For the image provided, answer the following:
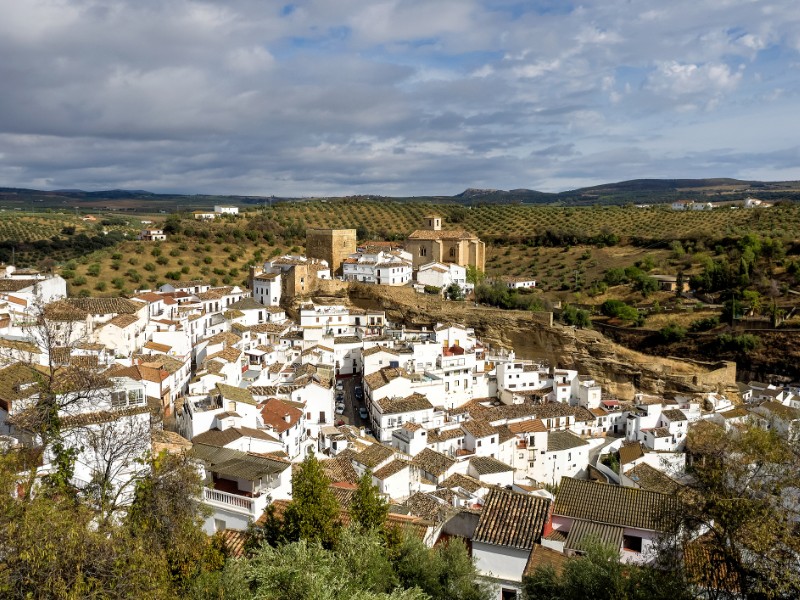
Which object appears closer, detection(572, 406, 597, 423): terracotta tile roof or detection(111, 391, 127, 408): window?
detection(111, 391, 127, 408): window

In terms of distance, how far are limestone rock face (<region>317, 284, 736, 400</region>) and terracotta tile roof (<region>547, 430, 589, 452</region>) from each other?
8.58 meters

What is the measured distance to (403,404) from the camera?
87.9ft

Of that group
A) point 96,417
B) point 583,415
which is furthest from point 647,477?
point 96,417

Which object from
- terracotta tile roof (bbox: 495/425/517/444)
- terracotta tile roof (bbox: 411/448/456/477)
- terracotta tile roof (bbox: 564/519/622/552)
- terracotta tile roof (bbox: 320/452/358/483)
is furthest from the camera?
terracotta tile roof (bbox: 495/425/517/444)

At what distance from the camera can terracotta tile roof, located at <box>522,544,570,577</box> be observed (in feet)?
30.0

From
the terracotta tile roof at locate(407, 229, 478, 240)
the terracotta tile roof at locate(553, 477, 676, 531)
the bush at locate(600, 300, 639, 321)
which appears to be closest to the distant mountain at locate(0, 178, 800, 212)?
the terracotta tile roof at locate(407, 229, 478, 240)

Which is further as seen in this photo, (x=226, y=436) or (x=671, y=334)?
(x=671, y=334)

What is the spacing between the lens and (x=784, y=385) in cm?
3759

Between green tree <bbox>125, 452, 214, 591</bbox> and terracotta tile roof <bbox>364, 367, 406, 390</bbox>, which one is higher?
green tree <bbox>125, 452, 214, 591</bbox>

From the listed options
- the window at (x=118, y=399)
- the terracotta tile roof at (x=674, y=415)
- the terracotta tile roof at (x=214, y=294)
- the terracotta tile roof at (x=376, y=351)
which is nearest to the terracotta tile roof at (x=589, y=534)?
the window at (x=118, y=399)

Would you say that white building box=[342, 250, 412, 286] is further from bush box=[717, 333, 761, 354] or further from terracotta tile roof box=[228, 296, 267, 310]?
→ bush box=[717, 333, 761, 354]

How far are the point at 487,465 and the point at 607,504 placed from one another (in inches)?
449

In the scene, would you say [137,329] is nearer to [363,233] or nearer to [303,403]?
[303,403]

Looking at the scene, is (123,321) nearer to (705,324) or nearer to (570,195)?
(705,324)
